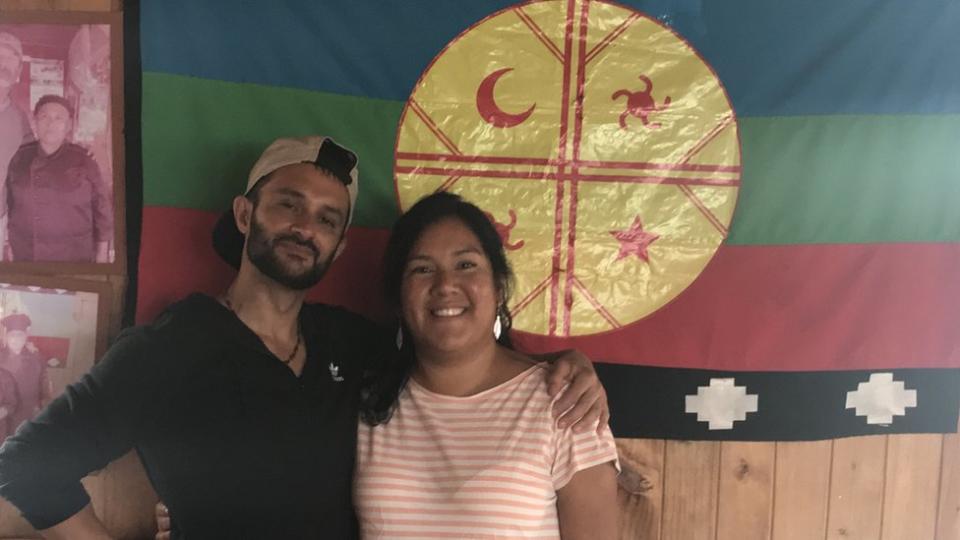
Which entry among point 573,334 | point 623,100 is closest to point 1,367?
point 573,334

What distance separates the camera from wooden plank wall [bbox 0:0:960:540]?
58.1 inches

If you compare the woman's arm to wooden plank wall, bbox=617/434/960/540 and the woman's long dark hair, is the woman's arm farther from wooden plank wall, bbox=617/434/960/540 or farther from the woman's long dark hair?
wooden plank wall, bbox=617/434/960/540

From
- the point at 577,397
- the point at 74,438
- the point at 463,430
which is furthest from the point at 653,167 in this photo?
the point at 74,438

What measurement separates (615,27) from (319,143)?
0.66 m

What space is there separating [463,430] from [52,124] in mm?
997

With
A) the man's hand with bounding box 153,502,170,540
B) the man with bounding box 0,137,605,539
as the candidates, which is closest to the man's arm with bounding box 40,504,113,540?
the man with bounding box 0,137,605,539

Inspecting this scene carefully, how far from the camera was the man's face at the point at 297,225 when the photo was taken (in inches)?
43.4

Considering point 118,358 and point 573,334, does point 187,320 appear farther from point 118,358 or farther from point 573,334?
point 573,334

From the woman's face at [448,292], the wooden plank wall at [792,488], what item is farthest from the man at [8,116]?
the wooden plank wall at [792,488]

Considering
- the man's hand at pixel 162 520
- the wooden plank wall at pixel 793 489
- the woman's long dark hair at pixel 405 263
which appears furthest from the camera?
the wooden plank wall at pixel 793 489

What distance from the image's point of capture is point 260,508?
102cm

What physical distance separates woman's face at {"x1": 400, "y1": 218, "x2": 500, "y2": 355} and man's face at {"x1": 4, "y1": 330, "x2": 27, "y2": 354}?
803 millimetres

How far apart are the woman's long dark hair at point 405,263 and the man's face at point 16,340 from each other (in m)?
0.73

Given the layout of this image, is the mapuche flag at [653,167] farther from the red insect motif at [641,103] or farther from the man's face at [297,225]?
the man's face at [297,225]
